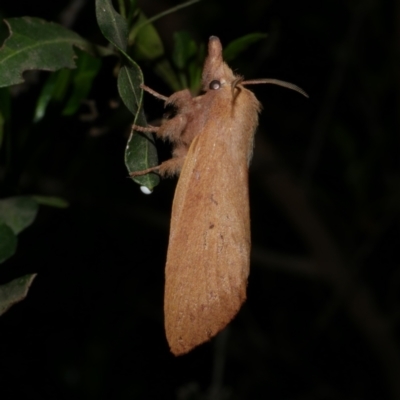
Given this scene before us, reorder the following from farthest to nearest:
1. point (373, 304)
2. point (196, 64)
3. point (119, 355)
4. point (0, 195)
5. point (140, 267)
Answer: point (140, 267), point (119, 355), point (373, 304), point (196, 64), point (0, 195)

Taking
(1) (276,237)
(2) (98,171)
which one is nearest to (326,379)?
(1) (276,237)

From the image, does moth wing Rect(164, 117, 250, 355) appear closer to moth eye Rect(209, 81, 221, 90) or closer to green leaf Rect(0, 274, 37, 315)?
moth eye Rect(209, 81, 221, 90)

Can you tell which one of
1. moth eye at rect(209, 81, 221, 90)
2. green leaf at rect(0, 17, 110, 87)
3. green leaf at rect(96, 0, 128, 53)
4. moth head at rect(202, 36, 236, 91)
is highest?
green leaf at rect(96, 0, 128, 53)

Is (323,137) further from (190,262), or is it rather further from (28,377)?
(190,262)

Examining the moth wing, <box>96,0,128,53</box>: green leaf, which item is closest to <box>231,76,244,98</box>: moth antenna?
the moth wing

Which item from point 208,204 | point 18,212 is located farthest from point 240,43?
point 18,212

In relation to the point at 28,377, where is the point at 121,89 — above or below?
above
